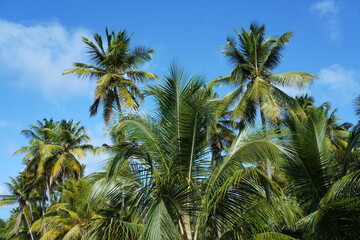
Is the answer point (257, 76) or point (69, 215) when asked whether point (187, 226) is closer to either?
point (257, 76)

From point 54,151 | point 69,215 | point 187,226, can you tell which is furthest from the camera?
point 54,151

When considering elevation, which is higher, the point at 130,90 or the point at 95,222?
the point at 130,90

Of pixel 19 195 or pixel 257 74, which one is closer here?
pixel 257 74

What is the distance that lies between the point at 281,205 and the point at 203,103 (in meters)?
2.65

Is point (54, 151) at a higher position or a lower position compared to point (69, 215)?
higher

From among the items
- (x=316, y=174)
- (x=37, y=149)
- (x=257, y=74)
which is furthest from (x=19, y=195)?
(x=316, y=174)

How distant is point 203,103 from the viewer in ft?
26.8

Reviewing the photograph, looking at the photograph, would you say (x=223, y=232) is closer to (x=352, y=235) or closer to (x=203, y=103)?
(x=203, y=103)

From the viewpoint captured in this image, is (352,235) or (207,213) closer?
(207,213)

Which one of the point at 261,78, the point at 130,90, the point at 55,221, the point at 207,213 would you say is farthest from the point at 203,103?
the point at 55,221

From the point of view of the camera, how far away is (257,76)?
19156 mm

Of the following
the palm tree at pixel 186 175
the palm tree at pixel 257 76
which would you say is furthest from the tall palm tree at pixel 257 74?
the palm tree at pixel 186 175

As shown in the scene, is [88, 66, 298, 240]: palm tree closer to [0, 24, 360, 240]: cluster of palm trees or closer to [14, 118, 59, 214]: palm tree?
[0, 24, 360, 240]: cluster of palm trees

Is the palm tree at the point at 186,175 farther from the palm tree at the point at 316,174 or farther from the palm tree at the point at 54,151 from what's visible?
the palm tree at the point at 54,151
